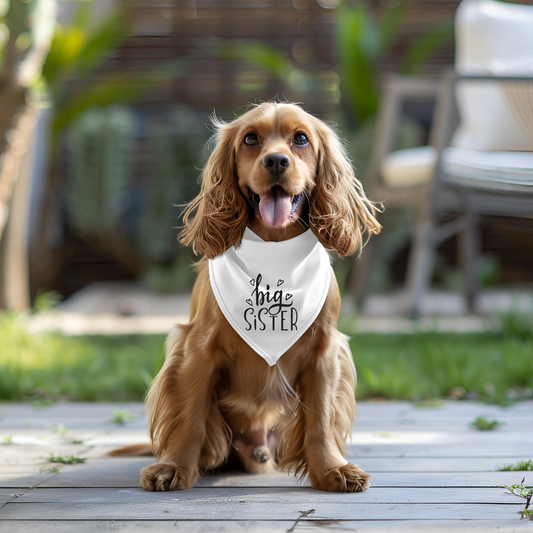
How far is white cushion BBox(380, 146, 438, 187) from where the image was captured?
178 inches

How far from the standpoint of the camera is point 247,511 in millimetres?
1482

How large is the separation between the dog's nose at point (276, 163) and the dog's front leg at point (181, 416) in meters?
0.55

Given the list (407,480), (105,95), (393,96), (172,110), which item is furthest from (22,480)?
(172,110)

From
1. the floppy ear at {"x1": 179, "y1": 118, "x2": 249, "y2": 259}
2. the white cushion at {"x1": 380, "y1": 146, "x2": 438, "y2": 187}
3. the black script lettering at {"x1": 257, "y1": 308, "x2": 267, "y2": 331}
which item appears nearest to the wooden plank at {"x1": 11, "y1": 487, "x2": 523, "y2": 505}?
the black script lettering at {"x1": 257, "y1": 308, "x2": 267, "y2": 331}

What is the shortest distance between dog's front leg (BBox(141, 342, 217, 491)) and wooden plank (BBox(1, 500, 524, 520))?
0.18 m

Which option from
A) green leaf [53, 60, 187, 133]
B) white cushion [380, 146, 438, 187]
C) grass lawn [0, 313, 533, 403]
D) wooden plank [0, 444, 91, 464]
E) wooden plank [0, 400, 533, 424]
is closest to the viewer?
wooden plank [0, 444, 91, 464]

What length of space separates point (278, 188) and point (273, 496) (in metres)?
0.81

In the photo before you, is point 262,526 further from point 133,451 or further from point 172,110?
point 172,110

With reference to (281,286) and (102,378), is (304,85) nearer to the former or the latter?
(102,378)

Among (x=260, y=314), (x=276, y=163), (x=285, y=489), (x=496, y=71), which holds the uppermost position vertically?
(x=496, y=71)

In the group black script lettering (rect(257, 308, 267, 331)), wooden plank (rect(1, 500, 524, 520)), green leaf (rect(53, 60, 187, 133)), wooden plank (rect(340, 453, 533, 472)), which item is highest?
green leaf (rect(53, 60, 187, 133))

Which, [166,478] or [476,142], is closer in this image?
[166,478]

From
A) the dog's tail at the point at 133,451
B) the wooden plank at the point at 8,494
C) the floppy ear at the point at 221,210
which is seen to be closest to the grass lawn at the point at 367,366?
the dog's tail at the point at 133,451

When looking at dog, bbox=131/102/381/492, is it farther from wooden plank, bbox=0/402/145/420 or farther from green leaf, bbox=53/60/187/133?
green leaf, bbox=53/60/187/133
